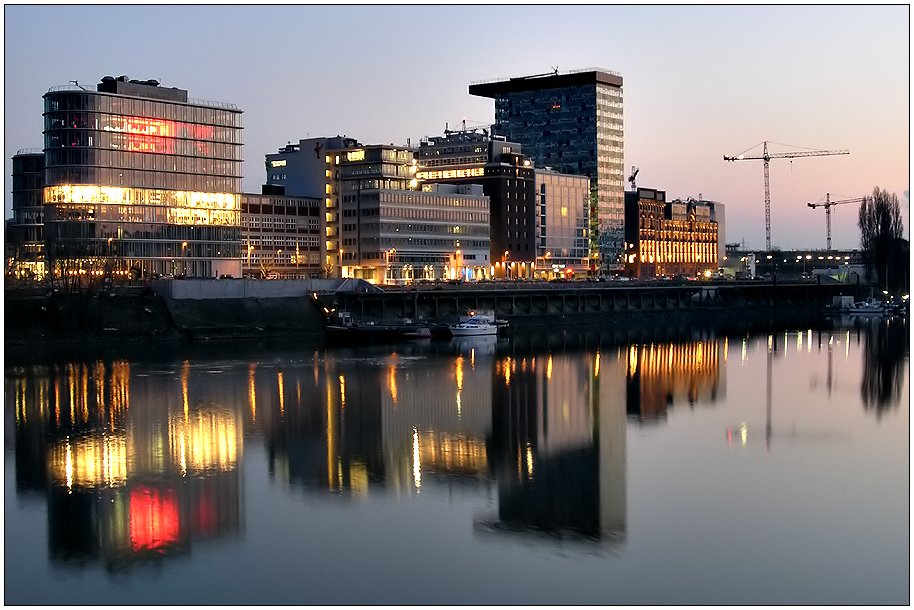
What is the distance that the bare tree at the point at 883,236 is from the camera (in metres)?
178

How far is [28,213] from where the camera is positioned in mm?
160625

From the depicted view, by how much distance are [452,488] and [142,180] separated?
106918 millimetres

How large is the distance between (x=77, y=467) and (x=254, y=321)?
66642mm

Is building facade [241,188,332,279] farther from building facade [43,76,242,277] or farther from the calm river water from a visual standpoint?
the calm river water

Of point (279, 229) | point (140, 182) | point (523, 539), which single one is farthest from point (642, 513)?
point (279, 229)

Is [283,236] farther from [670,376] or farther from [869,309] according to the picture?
[670,376]

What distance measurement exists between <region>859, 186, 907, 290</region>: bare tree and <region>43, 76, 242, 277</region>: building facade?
3615 inches

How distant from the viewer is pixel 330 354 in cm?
9719

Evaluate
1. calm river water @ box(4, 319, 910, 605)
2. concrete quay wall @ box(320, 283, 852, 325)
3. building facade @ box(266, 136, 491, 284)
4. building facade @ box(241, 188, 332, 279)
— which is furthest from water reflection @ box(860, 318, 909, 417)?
building facade @ box(241, 188, 332, 279)

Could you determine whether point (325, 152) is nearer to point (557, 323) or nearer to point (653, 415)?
point (557, 323)

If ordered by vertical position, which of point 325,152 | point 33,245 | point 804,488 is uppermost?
point 325,152

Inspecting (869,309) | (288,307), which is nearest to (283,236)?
(288,307)

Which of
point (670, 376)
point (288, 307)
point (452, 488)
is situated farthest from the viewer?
point (288, 307)

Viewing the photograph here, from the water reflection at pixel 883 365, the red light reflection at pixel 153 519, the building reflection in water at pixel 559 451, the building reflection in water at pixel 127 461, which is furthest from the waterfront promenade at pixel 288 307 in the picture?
the red light reflection at pixel 153 519
